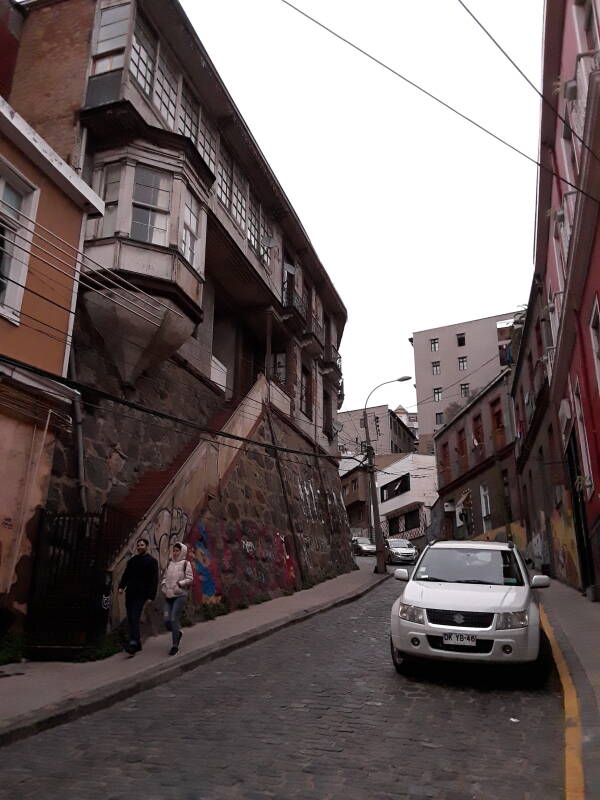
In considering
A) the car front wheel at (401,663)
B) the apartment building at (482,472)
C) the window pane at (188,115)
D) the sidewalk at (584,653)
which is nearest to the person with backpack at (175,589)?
the car front wheel at (401,663)

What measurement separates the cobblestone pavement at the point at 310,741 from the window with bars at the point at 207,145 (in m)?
14.0

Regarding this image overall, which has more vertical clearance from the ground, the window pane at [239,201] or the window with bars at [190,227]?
the window pane at [239,201]

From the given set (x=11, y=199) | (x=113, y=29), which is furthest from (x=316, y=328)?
(x=11, y=199)

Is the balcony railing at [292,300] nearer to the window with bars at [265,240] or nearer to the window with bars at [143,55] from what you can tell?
the window with bars at [265,240]

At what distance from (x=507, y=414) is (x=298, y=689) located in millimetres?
26052

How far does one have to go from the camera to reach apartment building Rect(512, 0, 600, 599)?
10.1 m

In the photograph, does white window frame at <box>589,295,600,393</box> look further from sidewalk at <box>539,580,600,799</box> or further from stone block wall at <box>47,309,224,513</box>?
stone block wall at <box>47,309,224,513</box>

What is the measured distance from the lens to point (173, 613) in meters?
9.23

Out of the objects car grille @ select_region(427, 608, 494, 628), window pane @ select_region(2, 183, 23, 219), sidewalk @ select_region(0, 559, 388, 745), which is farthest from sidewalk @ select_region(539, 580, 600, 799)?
window pane @ select_region(2, 183, 23, 219)

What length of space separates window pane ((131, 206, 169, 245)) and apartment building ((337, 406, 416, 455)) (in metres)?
51.8

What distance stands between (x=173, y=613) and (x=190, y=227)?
9.09 metres

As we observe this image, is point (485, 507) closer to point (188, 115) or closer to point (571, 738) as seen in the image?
point (188, 115)

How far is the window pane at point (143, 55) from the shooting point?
14244mm

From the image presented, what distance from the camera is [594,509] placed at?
43.0 ft
